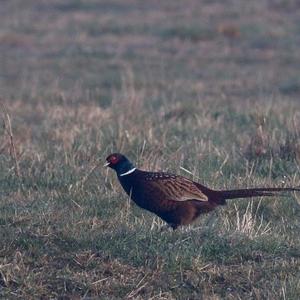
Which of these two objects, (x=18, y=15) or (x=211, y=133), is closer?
(x=211, y=133)

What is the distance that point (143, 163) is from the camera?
29.0 feet

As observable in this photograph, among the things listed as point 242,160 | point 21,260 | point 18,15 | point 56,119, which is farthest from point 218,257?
point 18,15

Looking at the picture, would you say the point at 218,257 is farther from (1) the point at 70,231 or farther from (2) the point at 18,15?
(2) the point at 18,15

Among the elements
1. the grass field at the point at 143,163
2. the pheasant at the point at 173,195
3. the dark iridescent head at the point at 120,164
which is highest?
the dark iridescent head at the point at 120,164

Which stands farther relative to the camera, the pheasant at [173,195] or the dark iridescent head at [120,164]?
the dark iridescent head at [120,164]

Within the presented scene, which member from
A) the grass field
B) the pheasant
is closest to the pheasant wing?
the pheasant

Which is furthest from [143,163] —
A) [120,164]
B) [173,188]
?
[173,188]

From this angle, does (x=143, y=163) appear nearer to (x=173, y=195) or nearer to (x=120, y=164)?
(x=120, y=164)

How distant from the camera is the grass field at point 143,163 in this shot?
5934 millimetres

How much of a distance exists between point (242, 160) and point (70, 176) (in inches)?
68.4

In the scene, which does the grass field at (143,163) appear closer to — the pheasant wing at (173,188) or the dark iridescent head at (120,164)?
the pheasant wing at (173,188)

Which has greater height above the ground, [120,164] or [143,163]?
[120,164]

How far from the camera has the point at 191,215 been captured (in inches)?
263

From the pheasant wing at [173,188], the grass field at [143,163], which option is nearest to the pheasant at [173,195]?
the pheasant wing at [173,188]
